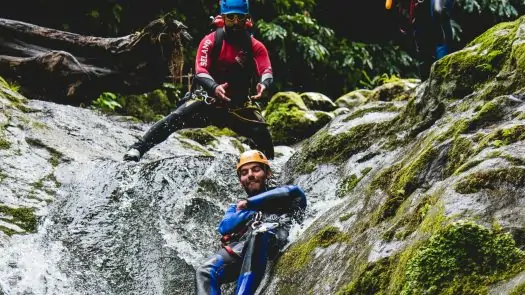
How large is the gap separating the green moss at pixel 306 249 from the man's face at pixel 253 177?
2.76 ft

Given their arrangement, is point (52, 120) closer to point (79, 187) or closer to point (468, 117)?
point (79, 187)

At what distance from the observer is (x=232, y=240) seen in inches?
220

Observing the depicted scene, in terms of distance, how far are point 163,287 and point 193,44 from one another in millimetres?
10517

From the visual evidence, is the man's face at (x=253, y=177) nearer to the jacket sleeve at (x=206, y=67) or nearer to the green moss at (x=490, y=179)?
the jacket sleeve at (x=206, y=67)

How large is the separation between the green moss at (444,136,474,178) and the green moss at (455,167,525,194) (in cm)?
52

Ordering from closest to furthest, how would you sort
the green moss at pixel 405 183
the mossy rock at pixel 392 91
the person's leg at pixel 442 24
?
the green moss at pixel 405 183, the person's leg at pixel 442 24, the mossy rock at pixel 392 91

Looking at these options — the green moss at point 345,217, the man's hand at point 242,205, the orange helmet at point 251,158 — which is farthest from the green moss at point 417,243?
the orange helmet at point 251,158

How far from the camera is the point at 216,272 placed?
17.0 feet

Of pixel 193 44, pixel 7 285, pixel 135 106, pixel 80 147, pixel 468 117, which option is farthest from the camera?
pixel 193 44

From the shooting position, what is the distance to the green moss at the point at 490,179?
3.45 m

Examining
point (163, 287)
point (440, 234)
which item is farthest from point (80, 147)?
point (440, 234)

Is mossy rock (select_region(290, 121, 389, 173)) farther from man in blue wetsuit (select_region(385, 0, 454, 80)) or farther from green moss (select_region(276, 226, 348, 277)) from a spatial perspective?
green moss (select_region(276, 226, 348, 277))

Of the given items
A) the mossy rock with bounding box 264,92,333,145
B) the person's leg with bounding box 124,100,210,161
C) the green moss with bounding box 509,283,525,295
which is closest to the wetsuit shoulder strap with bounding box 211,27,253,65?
the person's leg with bounding box 124,100,210,161

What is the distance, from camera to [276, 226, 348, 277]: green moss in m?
4.83
